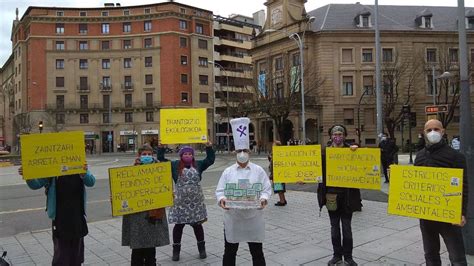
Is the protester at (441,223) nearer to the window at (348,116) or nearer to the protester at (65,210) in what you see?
the protester at (65,210)

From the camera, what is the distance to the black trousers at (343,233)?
219 inches

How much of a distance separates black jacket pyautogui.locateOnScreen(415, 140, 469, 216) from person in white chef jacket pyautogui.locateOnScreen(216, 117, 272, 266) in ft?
6.20

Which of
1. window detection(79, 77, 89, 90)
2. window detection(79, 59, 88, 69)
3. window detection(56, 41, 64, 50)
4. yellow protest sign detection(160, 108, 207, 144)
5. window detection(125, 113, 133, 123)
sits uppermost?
window detection(56, 41, 64, 50)

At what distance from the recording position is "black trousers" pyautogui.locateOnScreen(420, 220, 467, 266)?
4582 mm

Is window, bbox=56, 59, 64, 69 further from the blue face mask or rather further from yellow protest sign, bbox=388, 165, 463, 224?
yellow protest sign, bbox=388, 165, 463, 224

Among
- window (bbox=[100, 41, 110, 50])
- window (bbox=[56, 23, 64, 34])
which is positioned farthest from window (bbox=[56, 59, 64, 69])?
window (bbox=[100, 41, 110, 50])

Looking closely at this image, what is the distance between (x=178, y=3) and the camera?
69750 millimetres

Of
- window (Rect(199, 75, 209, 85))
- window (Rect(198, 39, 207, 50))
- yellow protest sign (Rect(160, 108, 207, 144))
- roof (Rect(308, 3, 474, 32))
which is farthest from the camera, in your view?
window (Rect(198, 39, 207, 50))

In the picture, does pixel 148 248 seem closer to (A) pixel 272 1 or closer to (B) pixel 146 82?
(A) pixel 272 1

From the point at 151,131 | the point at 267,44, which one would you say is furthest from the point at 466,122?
the point at 151,131

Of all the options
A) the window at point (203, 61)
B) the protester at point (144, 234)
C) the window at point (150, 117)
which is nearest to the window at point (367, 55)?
the window at point (203, 61)

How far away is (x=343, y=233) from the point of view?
18.4ft

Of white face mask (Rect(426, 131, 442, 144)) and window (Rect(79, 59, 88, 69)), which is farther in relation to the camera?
window (Rect(79, 59, 88, 69))

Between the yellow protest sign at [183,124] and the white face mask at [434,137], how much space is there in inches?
141
